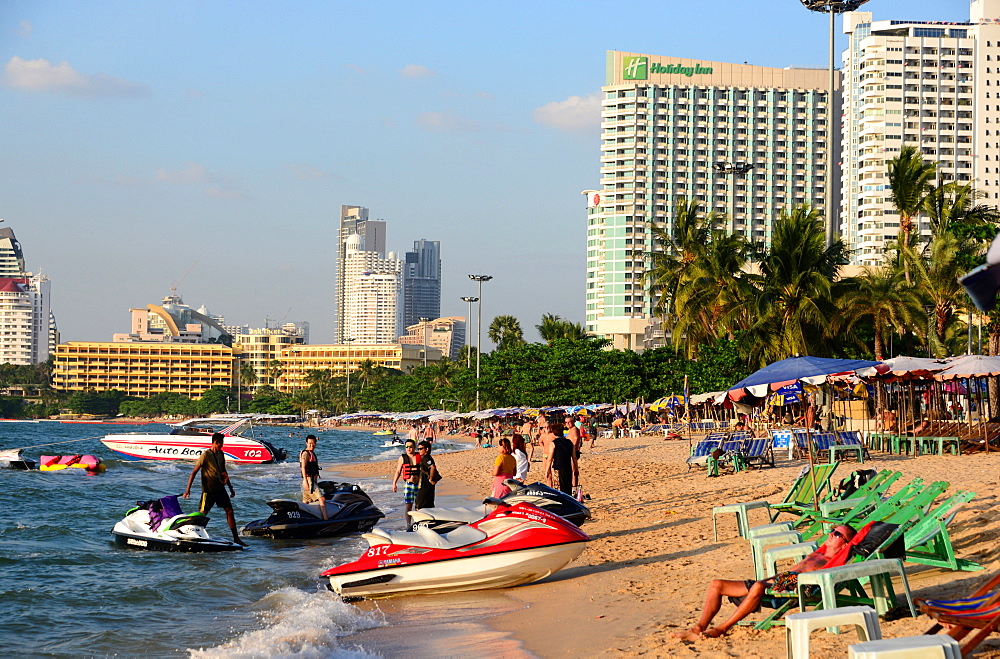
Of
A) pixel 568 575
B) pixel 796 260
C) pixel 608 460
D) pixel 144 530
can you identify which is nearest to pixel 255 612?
pixel 568 575

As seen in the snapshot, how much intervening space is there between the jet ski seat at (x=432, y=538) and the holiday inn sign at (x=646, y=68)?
13779cm

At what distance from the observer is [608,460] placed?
31438 millimetres

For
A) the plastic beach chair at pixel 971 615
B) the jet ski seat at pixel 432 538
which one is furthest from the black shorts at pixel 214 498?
the plastic beach chair at pixel 971 615

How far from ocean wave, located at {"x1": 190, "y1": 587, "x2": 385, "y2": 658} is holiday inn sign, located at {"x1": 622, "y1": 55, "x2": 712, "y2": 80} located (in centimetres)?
13778

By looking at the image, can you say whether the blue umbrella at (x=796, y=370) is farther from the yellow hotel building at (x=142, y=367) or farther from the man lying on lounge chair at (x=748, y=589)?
the yellow hotel building at (x=142, y=367)

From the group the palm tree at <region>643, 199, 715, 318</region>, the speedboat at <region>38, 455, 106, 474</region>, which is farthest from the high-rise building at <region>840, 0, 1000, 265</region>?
the speedboat at <region>38, 455, 106, 474</region>

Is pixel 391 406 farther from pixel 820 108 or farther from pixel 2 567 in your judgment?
pixel 2 567

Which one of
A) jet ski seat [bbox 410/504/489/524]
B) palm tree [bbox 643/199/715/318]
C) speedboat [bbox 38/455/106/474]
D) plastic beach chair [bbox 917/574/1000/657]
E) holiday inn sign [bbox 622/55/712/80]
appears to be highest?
holiday inn sign [bbox 622/55/712/80]

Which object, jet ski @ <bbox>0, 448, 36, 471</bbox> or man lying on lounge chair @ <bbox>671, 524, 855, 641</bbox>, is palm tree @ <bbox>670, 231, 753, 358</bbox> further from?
man lying on lounge chair @ <bbox>671, 524, 855, 641</bbox>

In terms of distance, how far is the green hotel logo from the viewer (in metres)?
140

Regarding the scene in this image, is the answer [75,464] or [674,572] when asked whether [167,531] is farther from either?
[75,464]

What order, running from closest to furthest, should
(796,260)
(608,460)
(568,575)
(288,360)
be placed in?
(568,575), (608,460), (796,260), (288,360)

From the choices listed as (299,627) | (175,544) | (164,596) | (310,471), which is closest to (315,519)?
(310,471)

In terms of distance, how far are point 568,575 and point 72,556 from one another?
704 cm
